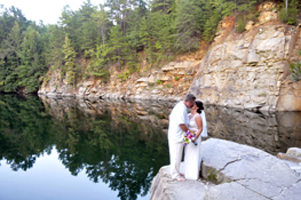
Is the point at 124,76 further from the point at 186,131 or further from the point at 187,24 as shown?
the point at 186,131

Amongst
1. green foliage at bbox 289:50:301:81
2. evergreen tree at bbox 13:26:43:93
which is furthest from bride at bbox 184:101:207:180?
evergreen tree at bbox 13:26:43:93

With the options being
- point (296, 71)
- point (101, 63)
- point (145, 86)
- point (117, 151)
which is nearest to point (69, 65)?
point (101, 63)

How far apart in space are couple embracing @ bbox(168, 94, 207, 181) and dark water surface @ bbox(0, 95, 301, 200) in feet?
7.36

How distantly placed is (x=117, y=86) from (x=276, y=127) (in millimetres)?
28458

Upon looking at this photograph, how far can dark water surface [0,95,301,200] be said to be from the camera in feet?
21.0

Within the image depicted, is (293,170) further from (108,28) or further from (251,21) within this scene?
(108,28)

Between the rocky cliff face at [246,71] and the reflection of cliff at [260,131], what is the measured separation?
3.98 meters

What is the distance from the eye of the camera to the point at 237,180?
3.87 metres

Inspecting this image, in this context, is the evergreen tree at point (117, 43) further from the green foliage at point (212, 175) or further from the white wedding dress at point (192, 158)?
the green foliage at point (212, 175)

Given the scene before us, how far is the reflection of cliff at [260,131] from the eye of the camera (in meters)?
8.68

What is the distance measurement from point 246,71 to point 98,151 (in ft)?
54.1

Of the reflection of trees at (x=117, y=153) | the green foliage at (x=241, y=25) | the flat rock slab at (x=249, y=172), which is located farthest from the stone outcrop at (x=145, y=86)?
the flat rock slab at (x=249, y=172)

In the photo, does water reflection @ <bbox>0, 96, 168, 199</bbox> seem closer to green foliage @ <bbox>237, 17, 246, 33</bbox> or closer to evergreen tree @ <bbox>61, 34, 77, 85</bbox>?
green foliage @ <bbox>237, 17, 246, 33</bbox>

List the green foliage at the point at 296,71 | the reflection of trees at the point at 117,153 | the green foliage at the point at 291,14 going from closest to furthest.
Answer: the reflection of trees at the point at 117,153, the green foliage at the point at 296,71, the green foliage at the point at 291,14
